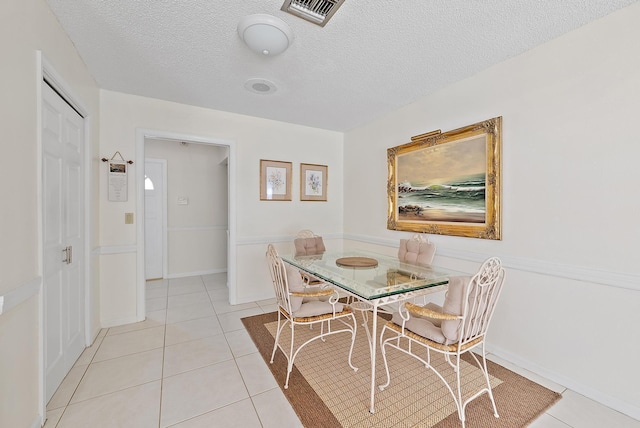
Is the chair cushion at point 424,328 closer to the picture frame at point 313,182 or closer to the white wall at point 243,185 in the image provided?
the white wall at point 243,185

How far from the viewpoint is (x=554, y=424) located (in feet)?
5.01

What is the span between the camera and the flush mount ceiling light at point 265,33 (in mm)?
1706

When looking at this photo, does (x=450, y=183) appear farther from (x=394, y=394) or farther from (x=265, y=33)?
(x=265, y=33)

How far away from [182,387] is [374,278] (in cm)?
161

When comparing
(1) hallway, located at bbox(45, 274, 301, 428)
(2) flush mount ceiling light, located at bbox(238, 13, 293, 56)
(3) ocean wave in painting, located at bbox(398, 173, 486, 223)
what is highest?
(2) flush mount ceiling light, located at bbox(238, 13, 293, 56)

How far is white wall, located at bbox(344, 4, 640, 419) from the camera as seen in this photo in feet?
5.28

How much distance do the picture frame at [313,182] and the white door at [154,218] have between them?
2648mm

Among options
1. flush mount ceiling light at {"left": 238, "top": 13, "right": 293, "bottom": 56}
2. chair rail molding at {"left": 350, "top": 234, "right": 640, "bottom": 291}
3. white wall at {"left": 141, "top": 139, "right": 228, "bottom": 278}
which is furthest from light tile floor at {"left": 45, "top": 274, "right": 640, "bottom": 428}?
flush mount ceiling light at {"left": 238, "top": 13, "right": 293, "bottom": 56}

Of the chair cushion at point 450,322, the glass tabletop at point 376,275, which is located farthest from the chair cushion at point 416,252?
the chair cushion at point 450,322

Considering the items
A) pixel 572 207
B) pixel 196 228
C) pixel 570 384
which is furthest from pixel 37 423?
pixel 196 228

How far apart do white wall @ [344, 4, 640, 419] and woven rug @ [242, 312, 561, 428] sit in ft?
1.24

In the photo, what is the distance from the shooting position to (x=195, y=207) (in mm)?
4973

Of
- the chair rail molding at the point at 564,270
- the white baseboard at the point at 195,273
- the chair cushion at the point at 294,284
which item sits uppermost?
the chair rail molding at the point at 564,270

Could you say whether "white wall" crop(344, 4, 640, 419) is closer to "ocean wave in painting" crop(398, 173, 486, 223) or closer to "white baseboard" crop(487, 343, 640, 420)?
"white baseboard" crop(487, 343, 640, 420)
